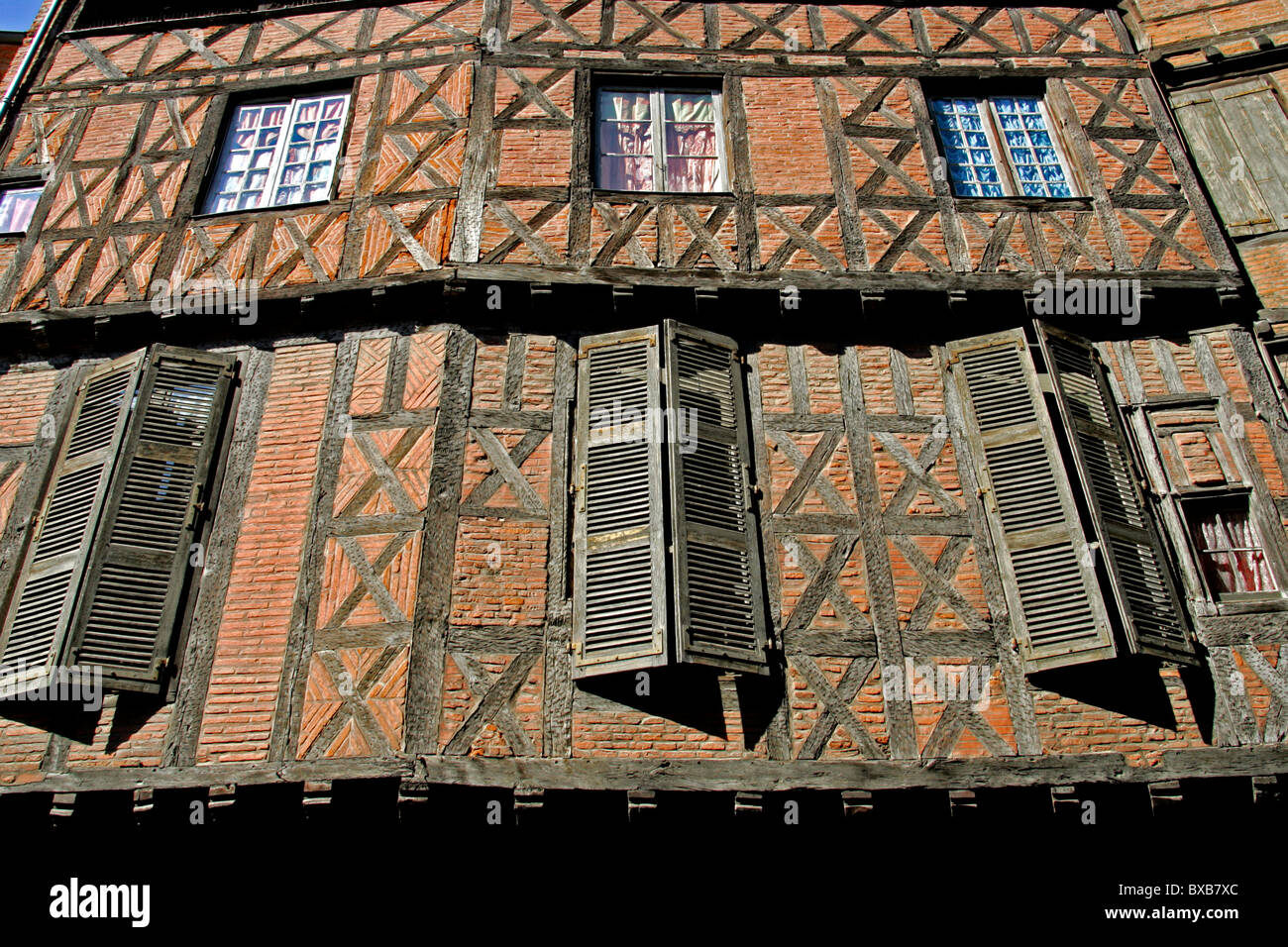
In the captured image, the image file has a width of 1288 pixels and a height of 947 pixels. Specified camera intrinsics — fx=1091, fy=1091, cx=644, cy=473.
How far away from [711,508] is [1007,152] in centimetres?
486

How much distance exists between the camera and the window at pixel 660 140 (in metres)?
9.45

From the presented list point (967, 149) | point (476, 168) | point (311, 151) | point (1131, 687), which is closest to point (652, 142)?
point (476, 168)

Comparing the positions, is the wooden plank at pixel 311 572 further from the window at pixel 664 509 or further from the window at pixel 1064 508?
the window at pixel 1064 508

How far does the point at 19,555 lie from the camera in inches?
293

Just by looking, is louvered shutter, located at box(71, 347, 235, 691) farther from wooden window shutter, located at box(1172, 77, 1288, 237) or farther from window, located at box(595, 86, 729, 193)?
wooden window shutter, located at box(1172, 77, 1288, 237)

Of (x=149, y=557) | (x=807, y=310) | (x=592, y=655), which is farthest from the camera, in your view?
(x=807, y=310)

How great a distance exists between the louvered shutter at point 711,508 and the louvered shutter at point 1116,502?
228cm

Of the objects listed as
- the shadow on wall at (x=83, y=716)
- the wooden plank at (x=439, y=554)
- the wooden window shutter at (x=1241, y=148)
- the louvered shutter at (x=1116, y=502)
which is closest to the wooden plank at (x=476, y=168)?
the wooden plank at (x=439, y=554)

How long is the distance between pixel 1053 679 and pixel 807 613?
157cm

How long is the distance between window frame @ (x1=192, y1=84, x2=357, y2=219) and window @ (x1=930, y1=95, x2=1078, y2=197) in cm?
535
